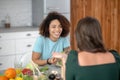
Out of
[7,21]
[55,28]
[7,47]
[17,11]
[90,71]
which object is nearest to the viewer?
[90,71]

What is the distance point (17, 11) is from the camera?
4801mm

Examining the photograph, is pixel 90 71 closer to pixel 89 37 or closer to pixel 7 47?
pixel 89 37

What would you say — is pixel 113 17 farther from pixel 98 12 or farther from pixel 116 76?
pixel 116 76

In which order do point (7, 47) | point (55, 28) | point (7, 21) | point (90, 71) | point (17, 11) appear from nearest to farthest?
point (90, 71)
point (55, 28)
point (7, 47)
point (7, 21)
point (17, 11)

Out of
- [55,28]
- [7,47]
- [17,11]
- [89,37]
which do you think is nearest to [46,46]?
[55,28]

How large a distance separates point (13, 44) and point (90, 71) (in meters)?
2.84

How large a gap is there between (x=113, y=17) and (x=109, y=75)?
277 centimetres

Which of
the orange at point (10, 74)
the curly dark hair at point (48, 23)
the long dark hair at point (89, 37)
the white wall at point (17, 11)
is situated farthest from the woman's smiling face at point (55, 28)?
the white wall at point (17, 11)

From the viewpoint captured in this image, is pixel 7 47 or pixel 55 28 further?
pixel 7 47

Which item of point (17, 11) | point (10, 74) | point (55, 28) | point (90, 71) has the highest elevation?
point (17, 11)

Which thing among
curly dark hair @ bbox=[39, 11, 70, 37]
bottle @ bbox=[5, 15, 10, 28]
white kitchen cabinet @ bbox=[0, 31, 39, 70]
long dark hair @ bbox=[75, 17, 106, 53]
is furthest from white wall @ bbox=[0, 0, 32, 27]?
long dark hair @ bbox=[75, 17, 106, 53]

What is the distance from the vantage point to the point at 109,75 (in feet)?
5.31

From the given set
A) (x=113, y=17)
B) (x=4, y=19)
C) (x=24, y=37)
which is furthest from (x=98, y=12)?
(x=4, y=19)

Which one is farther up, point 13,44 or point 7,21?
point 7,21
